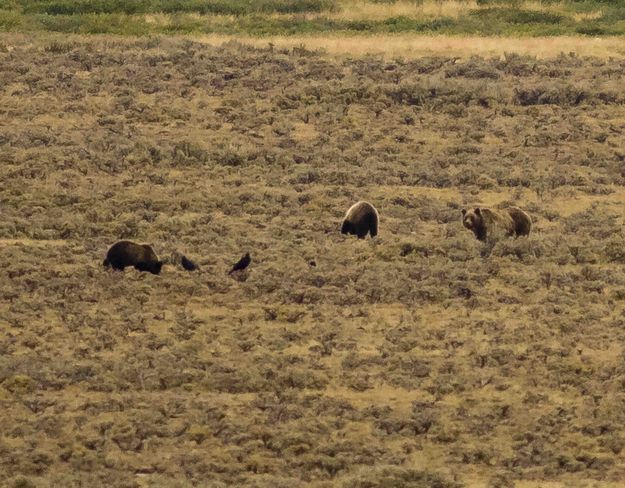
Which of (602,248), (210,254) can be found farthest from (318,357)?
(602,248)

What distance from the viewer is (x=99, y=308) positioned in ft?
75.1

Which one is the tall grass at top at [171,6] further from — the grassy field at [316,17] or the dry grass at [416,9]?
the dry grass at [416,9]

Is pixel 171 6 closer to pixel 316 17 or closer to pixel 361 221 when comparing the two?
pixel 316 17

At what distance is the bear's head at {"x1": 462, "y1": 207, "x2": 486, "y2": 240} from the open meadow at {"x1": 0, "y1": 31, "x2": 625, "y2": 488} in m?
0.41

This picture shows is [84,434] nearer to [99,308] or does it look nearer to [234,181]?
[99,308]

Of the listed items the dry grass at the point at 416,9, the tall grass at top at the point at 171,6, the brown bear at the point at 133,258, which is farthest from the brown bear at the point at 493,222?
the tall grass at top at the point at 171,6

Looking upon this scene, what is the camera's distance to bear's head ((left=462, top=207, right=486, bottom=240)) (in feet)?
85.1

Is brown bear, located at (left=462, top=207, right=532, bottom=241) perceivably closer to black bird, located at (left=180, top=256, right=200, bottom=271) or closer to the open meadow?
the open meadow

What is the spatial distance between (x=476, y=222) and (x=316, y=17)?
17.5 metres

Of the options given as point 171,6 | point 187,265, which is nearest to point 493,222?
point 187,265

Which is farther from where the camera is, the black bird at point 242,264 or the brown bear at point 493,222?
the brown bear at point 493,222

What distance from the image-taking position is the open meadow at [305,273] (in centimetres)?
1853

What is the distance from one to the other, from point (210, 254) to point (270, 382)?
5300 millimetres

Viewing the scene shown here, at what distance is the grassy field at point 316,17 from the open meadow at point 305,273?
3.28 m
